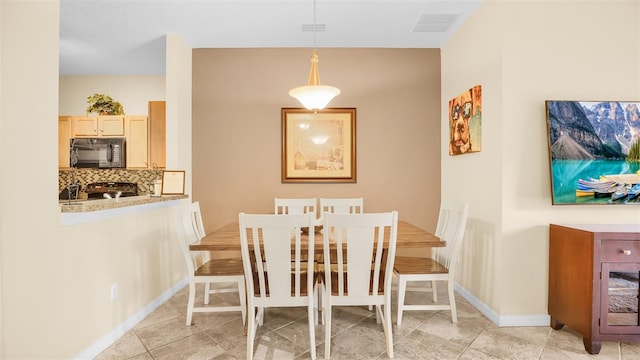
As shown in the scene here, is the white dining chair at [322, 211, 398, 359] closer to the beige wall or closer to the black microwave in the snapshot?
the beige wall

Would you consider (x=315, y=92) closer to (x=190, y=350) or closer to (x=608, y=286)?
(x=190, y=350)

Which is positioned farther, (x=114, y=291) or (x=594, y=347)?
(x=114, y=291)

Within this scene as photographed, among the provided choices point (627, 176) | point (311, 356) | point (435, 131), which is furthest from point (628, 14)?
point (311, 356)

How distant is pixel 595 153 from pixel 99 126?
546 cm

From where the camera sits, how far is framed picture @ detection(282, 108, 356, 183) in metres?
3.82

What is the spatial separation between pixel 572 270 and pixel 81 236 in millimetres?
3400

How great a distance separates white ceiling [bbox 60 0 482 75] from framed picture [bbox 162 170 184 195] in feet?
5.08

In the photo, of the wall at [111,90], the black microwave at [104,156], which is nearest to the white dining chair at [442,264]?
the black microwave at [104,156]

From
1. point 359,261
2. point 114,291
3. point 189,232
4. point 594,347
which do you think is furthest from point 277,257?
point 594,347

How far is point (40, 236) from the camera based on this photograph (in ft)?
5.53

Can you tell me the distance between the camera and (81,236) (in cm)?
197

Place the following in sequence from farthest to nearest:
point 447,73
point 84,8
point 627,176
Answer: point 447,73 < point 84,8 < point 627,176

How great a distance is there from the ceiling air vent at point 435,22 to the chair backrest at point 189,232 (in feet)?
9.52

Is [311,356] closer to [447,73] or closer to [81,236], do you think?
[81,236]
